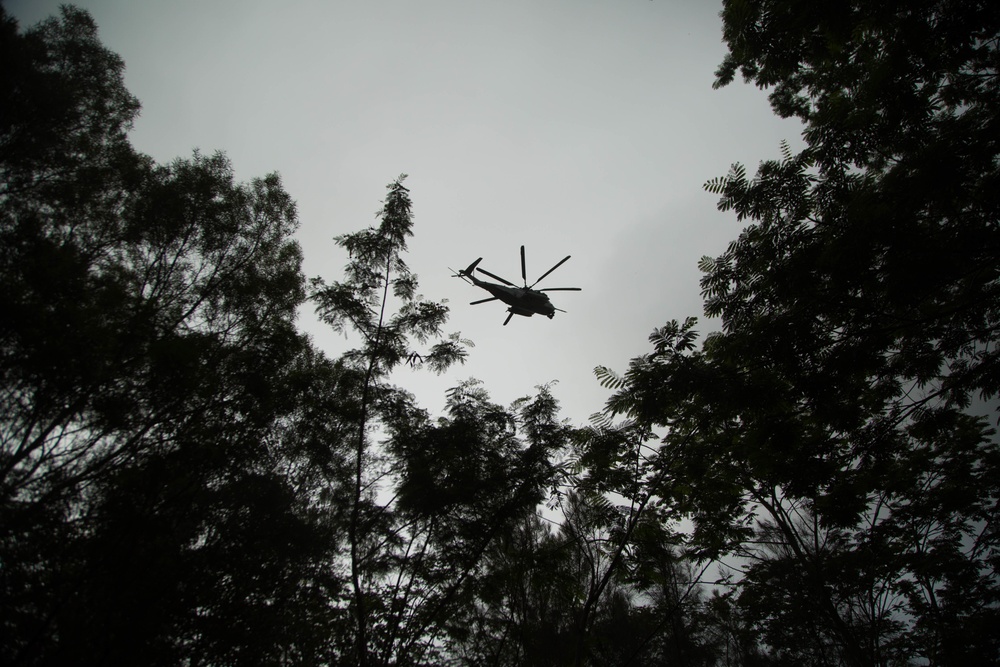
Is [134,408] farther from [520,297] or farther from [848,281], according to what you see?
[848,281]

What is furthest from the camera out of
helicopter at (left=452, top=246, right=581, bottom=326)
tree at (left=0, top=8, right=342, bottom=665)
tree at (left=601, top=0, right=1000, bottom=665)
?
helicopter at (left=452, top=246, right=581, bottom=326)

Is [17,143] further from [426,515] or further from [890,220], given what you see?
[890,220]

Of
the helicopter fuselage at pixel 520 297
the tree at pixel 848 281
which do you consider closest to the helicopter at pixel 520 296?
the helicopter fuselage at pixel 520 297

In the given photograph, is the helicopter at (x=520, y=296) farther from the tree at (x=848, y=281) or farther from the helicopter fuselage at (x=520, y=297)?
the tree at (x=848, y=281)

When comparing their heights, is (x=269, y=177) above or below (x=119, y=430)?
above

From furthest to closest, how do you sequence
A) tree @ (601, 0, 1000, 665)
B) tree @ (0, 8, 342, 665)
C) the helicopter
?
1. the helicopter
2. tree @ (0, 8, 342, 665)
3. tree @ (601, 0, 1000, 665)

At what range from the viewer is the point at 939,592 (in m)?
8.52

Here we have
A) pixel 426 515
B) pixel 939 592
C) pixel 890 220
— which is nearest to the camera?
pixel 890 220

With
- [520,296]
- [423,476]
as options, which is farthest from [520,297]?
[423,476]

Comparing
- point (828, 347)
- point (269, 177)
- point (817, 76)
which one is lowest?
point (828, 347)

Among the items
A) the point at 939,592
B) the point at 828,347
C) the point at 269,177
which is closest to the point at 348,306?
the point at 269,177

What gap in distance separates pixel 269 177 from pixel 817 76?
10661 mm

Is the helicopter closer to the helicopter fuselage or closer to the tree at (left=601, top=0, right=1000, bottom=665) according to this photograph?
the helicopter fuselage

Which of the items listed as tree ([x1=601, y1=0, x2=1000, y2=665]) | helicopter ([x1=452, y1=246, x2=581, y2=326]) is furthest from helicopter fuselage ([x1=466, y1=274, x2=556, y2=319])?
tree ([x1=601, y1=0, x2=1000, y2=665])
